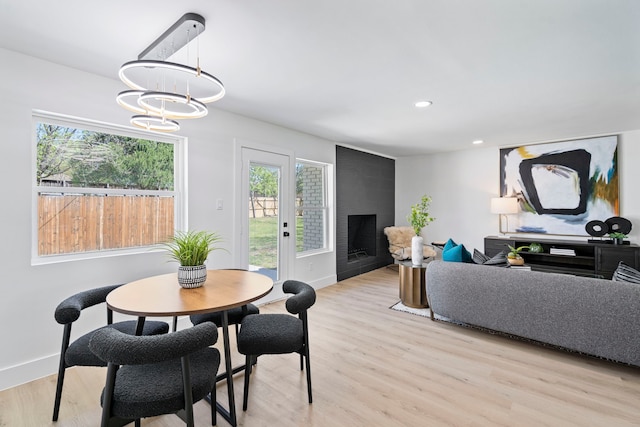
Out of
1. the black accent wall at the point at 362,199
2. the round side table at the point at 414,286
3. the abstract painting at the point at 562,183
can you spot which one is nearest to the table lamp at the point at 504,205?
the abstract painting at the point at 562,183

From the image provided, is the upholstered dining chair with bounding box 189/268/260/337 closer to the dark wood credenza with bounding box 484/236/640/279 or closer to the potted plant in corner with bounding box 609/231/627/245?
the dark wood credenza with bounding box 484/236/640/279

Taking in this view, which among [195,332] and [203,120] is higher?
[203,120]

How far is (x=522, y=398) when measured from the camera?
2008 mm

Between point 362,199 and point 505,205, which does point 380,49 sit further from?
point 505,205

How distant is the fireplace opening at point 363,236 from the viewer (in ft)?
19.5

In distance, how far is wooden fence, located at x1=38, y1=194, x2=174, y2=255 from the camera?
7.85ft

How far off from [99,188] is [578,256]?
6.07m

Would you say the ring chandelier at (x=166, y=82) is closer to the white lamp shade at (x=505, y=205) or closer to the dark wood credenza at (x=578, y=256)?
the white lamp shade at (x=505, y=205)

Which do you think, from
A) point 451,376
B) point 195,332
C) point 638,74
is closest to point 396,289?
point 451,376

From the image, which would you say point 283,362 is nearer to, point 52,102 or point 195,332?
point 195,332

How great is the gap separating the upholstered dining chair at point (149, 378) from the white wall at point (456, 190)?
18.0ft

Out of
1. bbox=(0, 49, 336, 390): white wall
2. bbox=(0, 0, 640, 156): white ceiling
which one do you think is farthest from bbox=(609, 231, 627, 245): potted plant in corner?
bbox=(0, 49, 336, 390): white wall

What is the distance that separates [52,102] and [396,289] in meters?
4.44

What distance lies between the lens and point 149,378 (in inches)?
53.4
